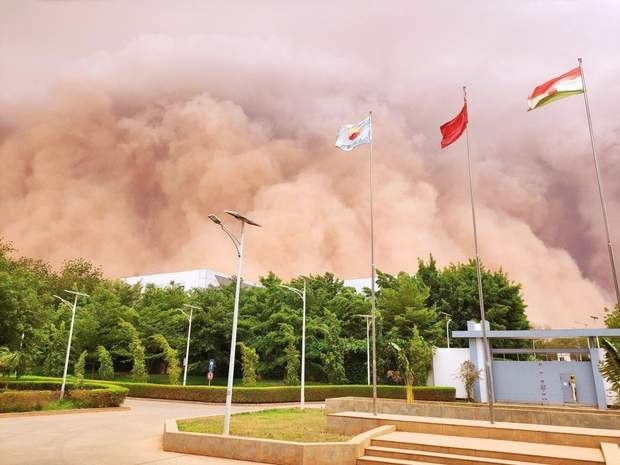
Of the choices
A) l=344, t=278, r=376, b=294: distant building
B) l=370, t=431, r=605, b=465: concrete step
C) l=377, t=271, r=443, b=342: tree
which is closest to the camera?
l=370, t=431, r=605, b=465: concrete step

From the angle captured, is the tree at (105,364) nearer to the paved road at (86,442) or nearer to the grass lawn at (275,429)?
the paved road at (86,442)

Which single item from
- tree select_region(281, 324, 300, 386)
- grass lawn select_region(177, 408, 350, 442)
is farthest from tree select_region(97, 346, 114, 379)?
grass lawn select_region(177, 408, 350, 442)

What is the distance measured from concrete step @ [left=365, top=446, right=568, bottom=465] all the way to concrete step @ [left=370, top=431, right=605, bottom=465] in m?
0.19

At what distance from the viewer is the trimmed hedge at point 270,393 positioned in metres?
31.8

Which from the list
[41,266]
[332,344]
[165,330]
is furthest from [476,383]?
[41,266]

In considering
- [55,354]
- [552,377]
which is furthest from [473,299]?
[55,354]

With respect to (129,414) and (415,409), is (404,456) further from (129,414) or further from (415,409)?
(129,414)

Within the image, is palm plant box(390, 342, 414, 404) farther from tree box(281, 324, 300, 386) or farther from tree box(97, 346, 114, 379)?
tree box(97, 346, 114, 379)

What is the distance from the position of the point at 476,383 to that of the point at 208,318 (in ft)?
82.1

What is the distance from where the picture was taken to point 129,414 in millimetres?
21969

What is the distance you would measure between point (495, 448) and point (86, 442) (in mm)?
11636

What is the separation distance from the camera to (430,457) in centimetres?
1034

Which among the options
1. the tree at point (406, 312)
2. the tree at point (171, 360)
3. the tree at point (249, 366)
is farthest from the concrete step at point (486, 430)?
the tree at point (171, 360)

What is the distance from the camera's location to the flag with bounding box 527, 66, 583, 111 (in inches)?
573
